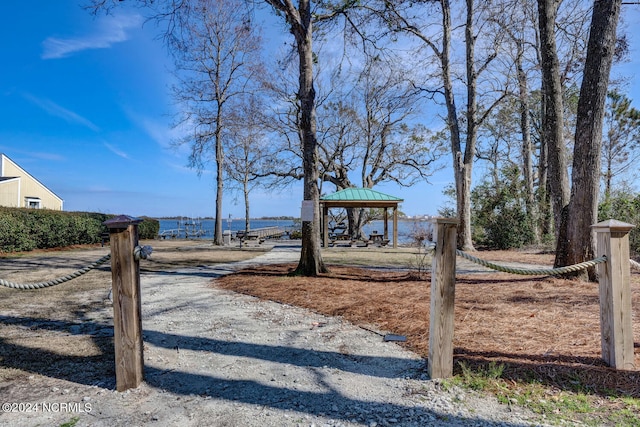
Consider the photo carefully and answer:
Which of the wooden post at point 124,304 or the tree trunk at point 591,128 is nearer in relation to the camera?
the wooden post at point 124,304

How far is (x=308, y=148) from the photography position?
23.3 ft

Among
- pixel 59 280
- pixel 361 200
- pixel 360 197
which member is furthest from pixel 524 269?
pixel 360 197

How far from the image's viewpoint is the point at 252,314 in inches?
176

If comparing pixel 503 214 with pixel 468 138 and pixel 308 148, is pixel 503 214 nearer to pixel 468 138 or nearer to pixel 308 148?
pixel 468 138

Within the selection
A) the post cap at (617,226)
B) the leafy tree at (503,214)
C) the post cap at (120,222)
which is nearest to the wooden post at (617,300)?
the post cap at (617,226)

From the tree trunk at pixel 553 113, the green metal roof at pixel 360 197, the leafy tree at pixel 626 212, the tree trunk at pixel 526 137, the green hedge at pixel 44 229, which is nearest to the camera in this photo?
the tree trunk at pixel 553 113

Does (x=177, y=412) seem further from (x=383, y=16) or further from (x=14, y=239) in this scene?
(x=14, y=239)

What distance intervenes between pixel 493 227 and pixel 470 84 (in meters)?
5.92

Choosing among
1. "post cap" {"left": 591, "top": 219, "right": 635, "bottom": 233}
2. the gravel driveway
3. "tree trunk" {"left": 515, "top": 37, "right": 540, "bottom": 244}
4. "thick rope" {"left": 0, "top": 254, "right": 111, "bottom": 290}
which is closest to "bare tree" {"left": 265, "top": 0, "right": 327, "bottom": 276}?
the gravel driveway

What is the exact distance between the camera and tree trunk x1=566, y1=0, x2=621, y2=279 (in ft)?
17.8

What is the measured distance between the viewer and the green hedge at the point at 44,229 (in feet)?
40.5

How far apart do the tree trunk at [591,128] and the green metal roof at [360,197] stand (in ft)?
34.1

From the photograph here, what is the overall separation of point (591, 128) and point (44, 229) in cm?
1705

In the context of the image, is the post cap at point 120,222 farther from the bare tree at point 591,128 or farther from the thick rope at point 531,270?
the bare tree at point 591,128
